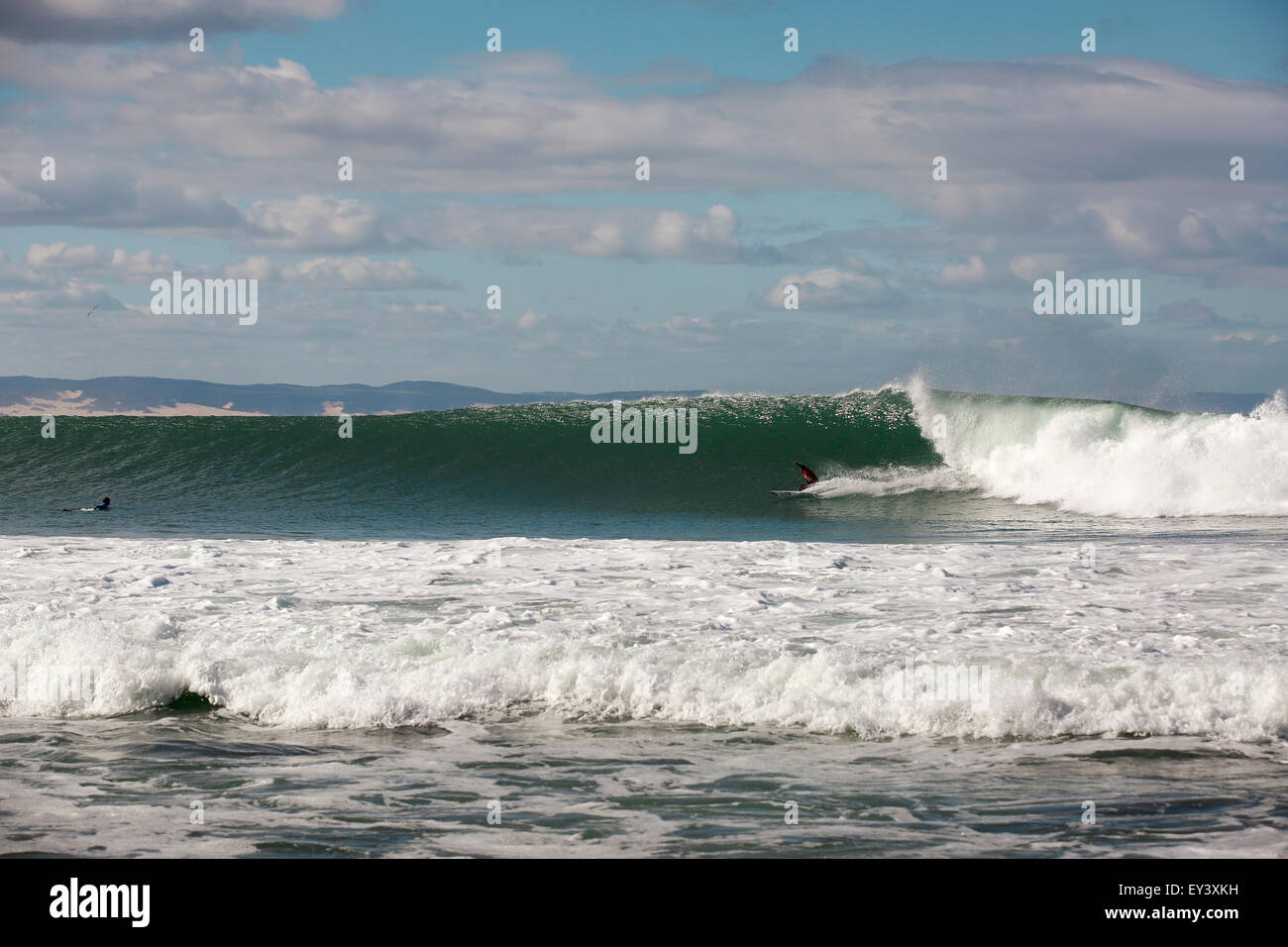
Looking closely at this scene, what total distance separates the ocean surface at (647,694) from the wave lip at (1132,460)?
322 cm

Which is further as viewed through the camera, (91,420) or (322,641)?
(91,420)

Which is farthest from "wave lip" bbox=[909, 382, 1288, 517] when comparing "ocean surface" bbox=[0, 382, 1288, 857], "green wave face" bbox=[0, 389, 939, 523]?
"ocean surface" bbox=[0, 382, 1288, 857]

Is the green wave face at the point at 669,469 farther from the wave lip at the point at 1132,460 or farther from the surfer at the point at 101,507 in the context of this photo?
the surfer at the point at 101,507

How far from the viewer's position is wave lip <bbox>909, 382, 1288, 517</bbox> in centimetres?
1852

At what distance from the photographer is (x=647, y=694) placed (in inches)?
288

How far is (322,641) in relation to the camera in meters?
8.28

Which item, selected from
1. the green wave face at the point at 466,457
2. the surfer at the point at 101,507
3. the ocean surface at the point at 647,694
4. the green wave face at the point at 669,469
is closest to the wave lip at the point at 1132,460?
the green wave face at the point at 669,469

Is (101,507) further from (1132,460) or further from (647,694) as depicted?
(1132,460)

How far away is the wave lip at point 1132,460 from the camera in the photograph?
18516 millimetres

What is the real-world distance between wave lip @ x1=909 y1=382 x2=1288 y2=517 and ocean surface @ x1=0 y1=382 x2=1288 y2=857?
10.6 ft
